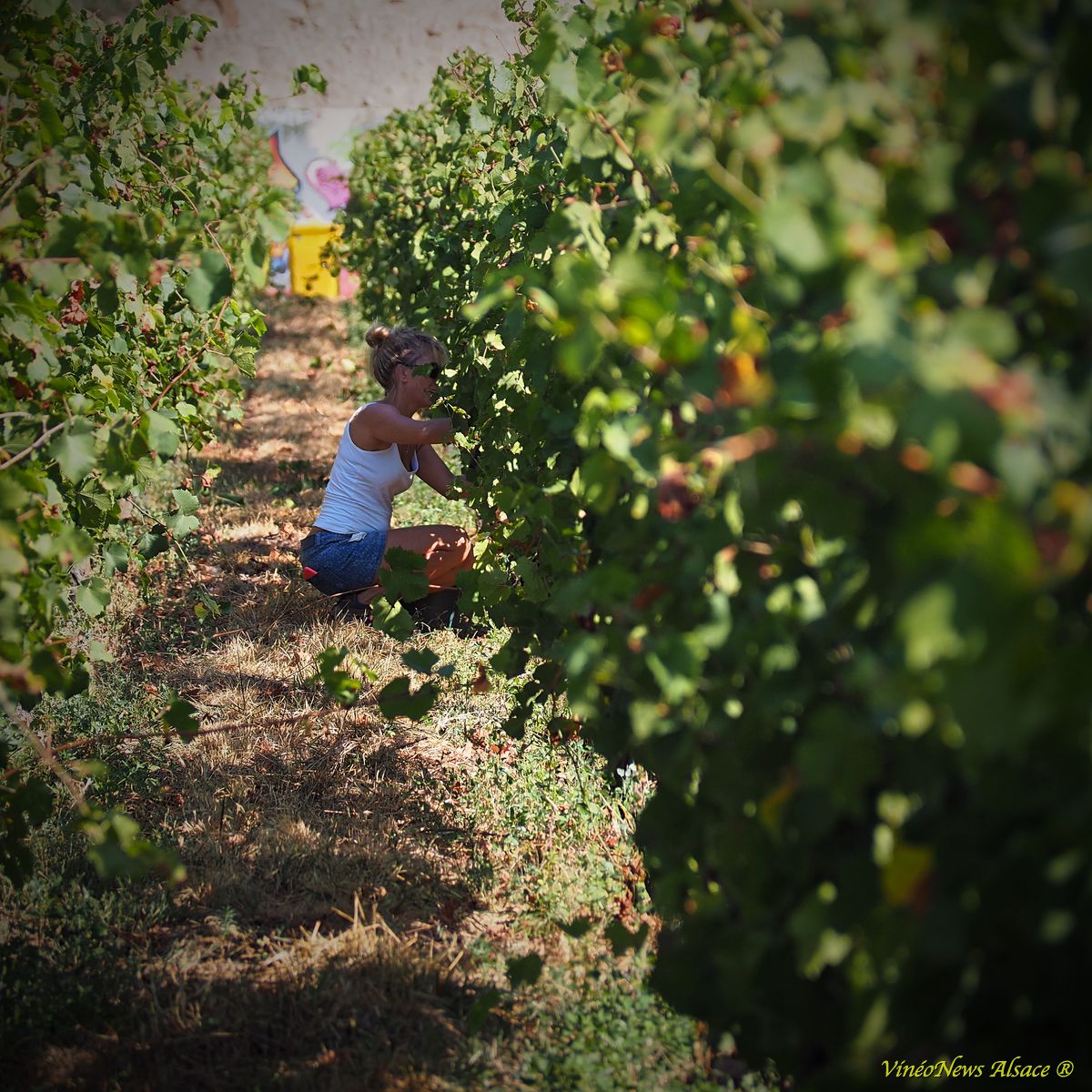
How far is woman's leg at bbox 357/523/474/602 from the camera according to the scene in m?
3.74

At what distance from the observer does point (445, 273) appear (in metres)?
4.02

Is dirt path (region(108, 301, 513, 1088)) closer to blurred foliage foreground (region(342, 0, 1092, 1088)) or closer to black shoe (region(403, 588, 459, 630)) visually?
black shoe (region(403, 588, 459, 630))

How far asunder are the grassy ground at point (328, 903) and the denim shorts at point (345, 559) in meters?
0.25

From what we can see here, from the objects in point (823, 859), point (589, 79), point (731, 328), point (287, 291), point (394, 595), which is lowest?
point (287, 291)

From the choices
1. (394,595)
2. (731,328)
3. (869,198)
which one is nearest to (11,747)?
(394,595)

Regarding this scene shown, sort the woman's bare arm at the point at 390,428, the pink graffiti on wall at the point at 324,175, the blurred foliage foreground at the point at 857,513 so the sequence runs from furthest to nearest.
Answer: the pink graffiti on wall at the point at 324,175, the woman's bare arm at the point at 390,428, the blurred foliage foreground at the point at 857,513

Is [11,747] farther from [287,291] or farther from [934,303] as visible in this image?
[287,291]

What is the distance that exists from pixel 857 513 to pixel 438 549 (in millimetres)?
2890

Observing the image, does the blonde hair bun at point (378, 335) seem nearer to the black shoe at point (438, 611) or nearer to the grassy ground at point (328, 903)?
the black shoe at point (438, 611)

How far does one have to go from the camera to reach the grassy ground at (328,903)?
1754 millimetres

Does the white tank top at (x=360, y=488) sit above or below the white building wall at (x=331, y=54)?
below

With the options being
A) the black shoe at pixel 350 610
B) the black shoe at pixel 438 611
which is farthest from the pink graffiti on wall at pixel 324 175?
the black shoe at pixel 438 611

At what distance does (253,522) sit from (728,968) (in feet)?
13.7

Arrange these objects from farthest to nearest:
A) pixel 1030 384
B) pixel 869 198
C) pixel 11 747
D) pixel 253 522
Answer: pixel 253 522 → pixel 11 747 → pixel 869 198 → pixel 1030 384
